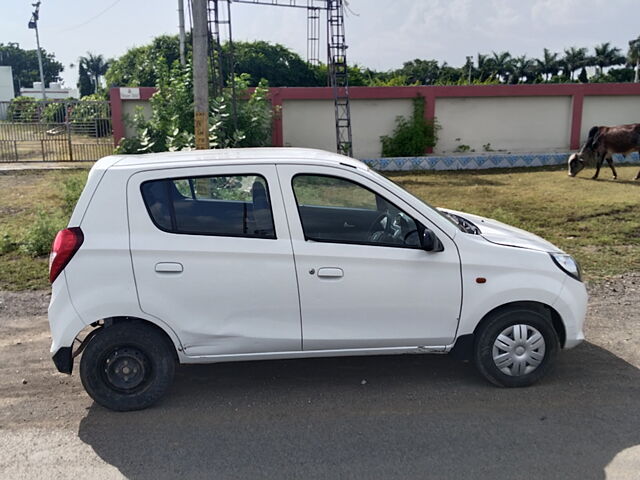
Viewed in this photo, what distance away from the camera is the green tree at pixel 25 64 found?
10775cm

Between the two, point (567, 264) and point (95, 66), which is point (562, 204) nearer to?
point (567, 264)

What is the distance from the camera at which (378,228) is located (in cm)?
459

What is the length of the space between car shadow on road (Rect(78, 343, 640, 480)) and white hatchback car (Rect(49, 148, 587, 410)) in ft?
0.96

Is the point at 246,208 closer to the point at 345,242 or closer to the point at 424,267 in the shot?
the point at 345,242

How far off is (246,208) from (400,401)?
1817 millimetres

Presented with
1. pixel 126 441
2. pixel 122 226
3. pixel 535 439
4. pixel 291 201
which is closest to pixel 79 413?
pixel 126 441

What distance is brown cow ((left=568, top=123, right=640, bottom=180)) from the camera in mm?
15562

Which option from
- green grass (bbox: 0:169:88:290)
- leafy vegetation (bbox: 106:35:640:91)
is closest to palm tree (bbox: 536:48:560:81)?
leafy vegetation (bbox: 106:35:640:91)

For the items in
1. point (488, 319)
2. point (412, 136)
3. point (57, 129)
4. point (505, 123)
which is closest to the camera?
point (488, 319)

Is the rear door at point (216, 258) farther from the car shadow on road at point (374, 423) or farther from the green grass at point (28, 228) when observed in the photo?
the green grass at point (28, 228)

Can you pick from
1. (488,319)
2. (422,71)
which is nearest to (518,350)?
(488,319)

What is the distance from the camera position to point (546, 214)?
11.2 m

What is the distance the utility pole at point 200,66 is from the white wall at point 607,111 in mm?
16193

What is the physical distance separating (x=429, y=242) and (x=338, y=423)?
1412mm
